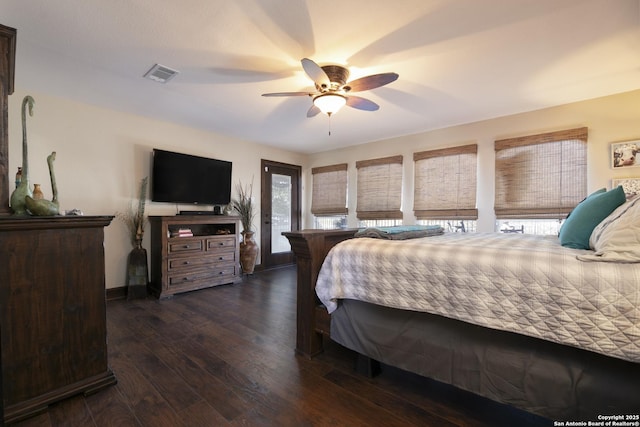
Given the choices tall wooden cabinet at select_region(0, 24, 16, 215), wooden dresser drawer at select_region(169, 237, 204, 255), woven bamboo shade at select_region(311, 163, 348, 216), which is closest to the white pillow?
tall wooden cabinet at select_region(0, 24, 16, 215)

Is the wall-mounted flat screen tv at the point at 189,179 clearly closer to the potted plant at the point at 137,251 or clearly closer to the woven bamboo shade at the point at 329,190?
the potted plant at the point at 137,251

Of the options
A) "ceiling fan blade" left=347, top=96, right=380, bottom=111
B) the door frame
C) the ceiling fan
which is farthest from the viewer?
the door frame

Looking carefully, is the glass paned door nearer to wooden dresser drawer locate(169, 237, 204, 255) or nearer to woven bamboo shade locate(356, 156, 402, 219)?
woven bamboo shade locate(356, 156, 402, 219)

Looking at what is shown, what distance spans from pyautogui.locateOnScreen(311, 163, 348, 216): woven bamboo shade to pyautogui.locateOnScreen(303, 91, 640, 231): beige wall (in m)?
0.15

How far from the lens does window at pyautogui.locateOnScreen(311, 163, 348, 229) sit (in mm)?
5188

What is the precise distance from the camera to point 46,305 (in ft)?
4.80

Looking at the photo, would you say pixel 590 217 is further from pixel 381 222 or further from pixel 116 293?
pixel 116 293

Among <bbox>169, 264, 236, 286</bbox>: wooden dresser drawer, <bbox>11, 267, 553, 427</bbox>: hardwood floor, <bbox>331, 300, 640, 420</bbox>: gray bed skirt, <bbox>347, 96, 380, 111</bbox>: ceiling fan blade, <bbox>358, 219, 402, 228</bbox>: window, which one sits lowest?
<bbox>11, 267, 553, 427</bbox>: hardwood floor

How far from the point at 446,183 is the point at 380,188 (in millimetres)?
1086

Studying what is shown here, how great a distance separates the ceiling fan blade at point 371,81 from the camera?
2006mm

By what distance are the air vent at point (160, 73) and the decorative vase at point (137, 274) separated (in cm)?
209

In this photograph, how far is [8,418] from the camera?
1.33m

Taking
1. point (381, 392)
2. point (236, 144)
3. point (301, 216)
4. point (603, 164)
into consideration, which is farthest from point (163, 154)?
point (603, 164)

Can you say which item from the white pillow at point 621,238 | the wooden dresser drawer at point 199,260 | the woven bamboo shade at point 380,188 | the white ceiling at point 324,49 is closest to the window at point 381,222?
the woven bamboo shade at point 380,188
